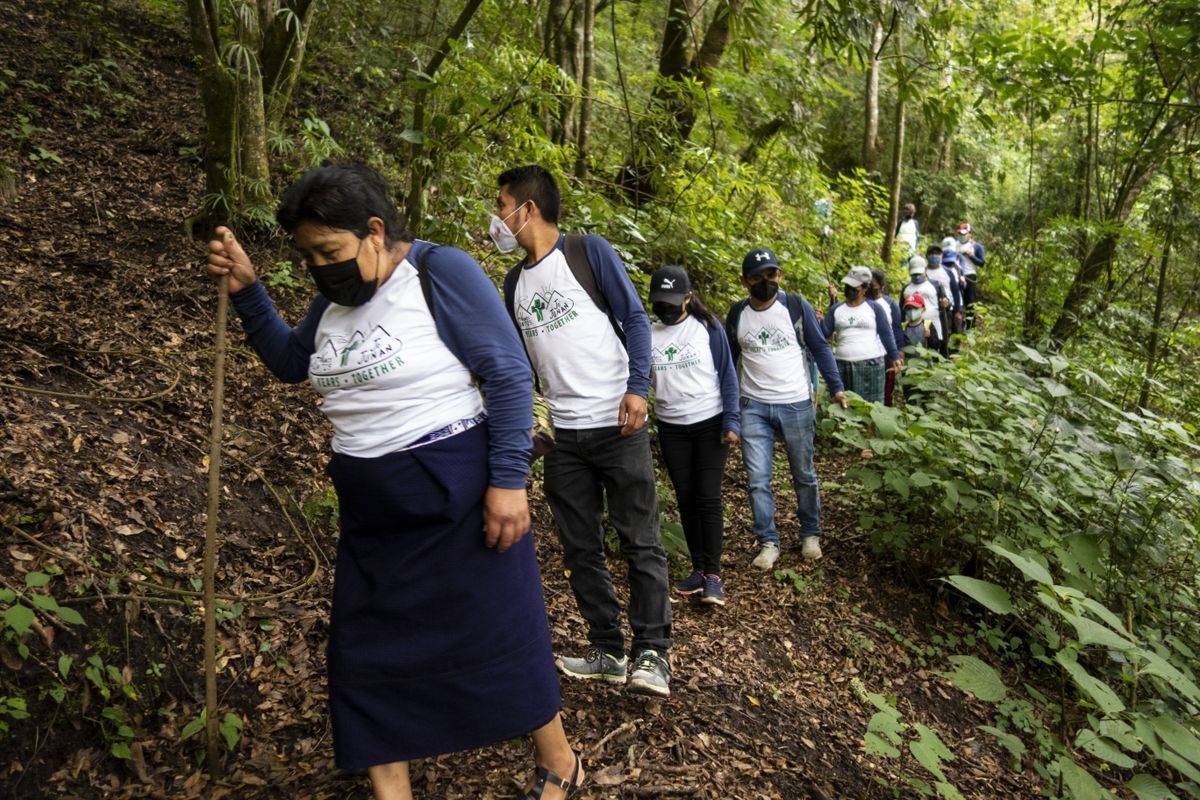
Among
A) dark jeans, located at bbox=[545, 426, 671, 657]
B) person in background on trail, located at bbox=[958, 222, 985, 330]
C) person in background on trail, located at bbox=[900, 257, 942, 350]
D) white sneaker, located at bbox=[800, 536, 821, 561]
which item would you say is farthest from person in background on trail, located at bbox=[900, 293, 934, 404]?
dark jeans, located at bbox=[545, 426, 671, 657]

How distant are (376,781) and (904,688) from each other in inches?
139

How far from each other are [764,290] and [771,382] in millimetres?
661

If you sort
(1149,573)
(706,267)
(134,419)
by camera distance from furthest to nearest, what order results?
1. (706,267)
2. (1149,573)
3. (134,419)

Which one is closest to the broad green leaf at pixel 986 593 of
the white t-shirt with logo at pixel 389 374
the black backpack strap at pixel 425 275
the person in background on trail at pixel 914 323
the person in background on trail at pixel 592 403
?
the person in background on trail at pixel 592 403

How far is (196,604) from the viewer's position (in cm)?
356

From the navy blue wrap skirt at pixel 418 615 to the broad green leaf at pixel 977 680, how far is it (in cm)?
160

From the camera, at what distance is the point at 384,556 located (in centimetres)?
244

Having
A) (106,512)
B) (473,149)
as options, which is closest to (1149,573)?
(473,149)

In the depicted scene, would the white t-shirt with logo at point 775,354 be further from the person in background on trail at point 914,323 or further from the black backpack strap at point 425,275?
the person in background on trail at point 914,323

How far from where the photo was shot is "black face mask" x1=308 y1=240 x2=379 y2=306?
2.37 meters

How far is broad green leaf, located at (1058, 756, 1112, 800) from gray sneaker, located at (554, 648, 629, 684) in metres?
1.75

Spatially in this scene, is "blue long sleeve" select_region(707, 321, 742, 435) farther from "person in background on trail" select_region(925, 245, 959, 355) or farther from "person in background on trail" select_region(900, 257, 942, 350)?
"person in background on trail" select_region(925, 245, 959, 355)

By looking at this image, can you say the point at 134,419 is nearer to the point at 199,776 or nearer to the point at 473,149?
the point at 199,776

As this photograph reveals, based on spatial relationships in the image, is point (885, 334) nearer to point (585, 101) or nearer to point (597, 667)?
point (585, 101)
